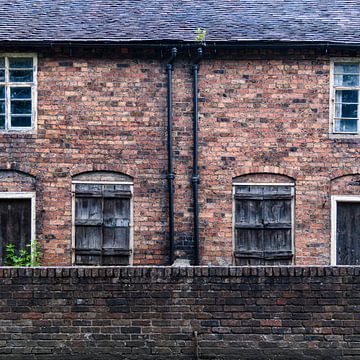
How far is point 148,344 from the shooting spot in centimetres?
766

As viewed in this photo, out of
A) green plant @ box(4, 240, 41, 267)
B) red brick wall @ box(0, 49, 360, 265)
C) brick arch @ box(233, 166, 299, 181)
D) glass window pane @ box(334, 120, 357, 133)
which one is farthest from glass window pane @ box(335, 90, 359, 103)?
green plant @ box(4, 240, 41, 267)

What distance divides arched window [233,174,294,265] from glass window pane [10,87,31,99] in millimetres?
4795

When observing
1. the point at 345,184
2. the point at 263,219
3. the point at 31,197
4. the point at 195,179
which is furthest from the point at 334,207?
the point at 31,197

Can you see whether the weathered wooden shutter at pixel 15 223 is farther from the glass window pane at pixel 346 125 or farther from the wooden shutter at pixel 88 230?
the glass window pane at pixel 346 125

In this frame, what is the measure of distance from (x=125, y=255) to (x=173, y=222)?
48.2 inches

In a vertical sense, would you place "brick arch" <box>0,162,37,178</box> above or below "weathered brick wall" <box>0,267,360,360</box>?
above

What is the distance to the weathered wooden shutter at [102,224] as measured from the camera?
1219 cm

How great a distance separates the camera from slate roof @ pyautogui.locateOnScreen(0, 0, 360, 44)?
12.2 meters

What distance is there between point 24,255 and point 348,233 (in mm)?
6859

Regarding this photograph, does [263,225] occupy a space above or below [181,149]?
below

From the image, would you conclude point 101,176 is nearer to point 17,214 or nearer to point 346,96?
point 17,214

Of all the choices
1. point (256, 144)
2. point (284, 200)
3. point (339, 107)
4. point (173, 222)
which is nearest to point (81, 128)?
point (173, 222)

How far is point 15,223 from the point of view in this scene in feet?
40.3

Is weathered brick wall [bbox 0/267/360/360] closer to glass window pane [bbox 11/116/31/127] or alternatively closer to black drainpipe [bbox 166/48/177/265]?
black drainpipe [bbox 166/48/177/265]
